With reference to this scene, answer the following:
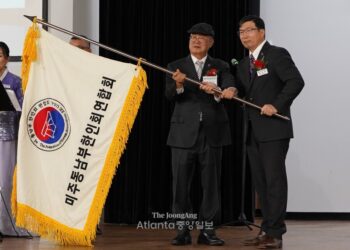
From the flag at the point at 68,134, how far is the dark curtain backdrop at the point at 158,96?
1.29 metres

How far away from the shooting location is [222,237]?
4949 mm

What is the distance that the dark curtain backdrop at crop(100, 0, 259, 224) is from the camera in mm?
5680

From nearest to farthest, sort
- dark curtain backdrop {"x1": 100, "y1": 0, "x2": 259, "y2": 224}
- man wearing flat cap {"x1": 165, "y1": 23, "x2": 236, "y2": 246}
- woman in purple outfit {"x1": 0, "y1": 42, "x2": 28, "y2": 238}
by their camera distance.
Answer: man wearing flat cap {"x1": 165, "y1": 23, "x2": 236, "y2": 246} → woman in purple outfit {"x1": 0, "y1": 42, "x2": 28, "y2": 238} → dark curtain backdrop {"x1": 100, "y1": 0, "x2": 259, "y2": 224}

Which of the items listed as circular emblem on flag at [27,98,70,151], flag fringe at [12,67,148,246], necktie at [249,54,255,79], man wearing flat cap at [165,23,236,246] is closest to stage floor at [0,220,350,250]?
flag fringe at [12,67,148,246]

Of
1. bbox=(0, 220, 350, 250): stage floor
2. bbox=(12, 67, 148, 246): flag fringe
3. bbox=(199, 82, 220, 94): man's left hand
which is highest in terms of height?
bbox=(199, 82, 220, 94): man's left hand

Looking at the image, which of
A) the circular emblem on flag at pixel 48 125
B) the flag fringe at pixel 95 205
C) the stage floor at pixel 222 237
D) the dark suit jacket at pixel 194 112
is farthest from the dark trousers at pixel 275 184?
the circular emblem on flag at pixel 48 125

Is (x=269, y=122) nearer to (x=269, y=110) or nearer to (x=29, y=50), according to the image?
(x=269, y=110)

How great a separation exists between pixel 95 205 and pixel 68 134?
0.48 m

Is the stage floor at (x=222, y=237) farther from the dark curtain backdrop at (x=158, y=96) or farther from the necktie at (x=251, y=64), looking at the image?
the necktie at (x=251, y=64)

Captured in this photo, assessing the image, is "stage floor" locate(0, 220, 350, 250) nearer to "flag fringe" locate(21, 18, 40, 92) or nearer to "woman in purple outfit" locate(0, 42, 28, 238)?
"woman in purple outfit" locate(0, 42, 28, 238)

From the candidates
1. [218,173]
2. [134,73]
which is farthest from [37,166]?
[218,173]

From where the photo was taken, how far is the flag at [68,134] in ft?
14.3

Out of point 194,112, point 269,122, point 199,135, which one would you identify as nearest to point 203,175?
point 199,135

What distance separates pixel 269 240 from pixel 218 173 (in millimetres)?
550
